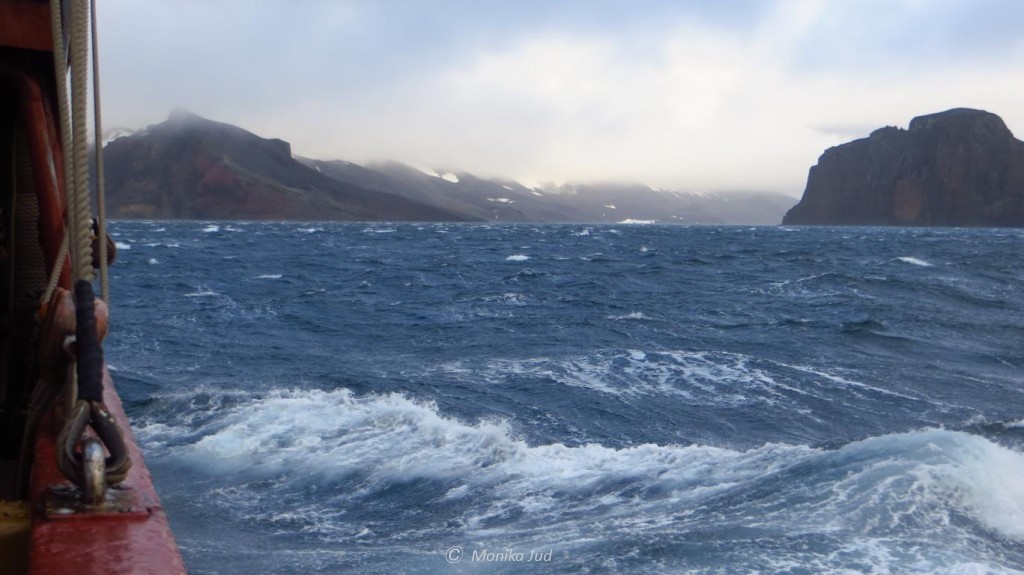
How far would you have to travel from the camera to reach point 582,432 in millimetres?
10820

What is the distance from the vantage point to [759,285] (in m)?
29.8

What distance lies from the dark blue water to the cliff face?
6289 inches

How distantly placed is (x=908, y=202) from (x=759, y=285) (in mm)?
159506

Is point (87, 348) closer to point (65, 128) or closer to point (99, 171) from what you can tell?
point (65, 128)

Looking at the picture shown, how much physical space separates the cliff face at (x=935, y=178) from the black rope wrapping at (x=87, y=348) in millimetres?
182284

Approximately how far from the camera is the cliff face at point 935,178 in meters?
167

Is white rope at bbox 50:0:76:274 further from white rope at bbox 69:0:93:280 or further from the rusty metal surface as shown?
the rusty metal surface

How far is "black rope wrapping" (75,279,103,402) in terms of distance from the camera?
2.36 m

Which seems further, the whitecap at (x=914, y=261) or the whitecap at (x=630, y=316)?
the whitecap at (x=914, y=261)

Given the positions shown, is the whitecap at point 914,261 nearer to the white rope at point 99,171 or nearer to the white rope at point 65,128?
the white rope at point 99,171

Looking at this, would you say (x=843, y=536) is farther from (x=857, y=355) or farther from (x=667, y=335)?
(x=667, y=335)

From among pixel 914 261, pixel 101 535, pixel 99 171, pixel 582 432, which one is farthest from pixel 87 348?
pixel 914 261

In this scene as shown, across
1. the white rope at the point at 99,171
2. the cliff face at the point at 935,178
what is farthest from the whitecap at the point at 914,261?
the cliff face at the point at 935,178

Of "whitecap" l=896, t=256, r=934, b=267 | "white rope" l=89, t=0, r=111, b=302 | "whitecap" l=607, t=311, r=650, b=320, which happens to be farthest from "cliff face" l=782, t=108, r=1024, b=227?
"white rope" l=89, t=0, r=111, b=302
